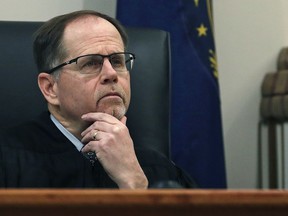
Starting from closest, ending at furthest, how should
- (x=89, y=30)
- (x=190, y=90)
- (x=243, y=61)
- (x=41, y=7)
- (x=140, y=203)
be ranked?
(x=140, y=203) < (x=89, y=30) < (x=190, y=90) < (x=41, y=7) < (x=243, y=61)

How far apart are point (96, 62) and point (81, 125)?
0.55 feet

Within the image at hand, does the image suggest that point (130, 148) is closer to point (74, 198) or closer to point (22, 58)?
point (22, 58)

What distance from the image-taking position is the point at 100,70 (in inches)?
55.8

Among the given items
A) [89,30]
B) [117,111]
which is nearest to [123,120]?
[117,111]

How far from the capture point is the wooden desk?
0.45 meters

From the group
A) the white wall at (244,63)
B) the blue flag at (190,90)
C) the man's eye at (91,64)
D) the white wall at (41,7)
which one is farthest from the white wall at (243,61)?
the man's eye at (91,64)

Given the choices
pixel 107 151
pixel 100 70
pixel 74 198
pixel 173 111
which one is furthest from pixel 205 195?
pixel 173 111

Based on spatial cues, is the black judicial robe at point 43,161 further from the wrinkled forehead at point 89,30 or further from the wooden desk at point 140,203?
the wooden desk at point 140,203

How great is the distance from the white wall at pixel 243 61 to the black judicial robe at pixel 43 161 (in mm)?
1051

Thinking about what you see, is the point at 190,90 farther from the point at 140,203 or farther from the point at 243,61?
the point at 140,203

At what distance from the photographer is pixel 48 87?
1.42 m

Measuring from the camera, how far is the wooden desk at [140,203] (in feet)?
1.47

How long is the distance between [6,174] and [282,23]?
5.04 feet

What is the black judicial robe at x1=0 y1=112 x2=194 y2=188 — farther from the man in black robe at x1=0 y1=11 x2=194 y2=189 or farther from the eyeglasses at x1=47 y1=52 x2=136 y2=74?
the eyeglasses at x1=47 y1=52 x2=136 y2=74
